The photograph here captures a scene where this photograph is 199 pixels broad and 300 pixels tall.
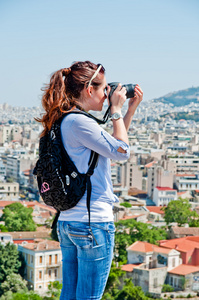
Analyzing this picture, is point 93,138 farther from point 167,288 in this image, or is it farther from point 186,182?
point 186,182

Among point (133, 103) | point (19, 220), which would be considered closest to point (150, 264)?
point (19, 220)

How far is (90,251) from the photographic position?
52.9 inches

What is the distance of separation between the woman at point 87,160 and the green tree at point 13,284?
11878mm

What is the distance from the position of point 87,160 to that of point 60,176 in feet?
0.24

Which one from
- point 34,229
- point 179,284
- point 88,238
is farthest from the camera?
point 34,229

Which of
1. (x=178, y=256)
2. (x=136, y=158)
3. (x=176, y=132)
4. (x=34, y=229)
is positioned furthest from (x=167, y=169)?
(x=176, y=132)

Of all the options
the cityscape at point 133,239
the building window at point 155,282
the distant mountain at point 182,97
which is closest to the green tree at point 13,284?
the cityscape at point 133,239

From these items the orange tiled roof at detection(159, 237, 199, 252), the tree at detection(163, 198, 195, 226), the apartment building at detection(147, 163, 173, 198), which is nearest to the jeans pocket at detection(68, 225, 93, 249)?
the orange tiled roof at detection(159, 237, 199, 252)

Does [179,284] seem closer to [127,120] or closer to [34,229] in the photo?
[34,229]

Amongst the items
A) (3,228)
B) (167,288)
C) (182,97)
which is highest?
(182,97)

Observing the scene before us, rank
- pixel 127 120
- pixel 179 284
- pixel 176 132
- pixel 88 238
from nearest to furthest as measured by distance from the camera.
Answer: pixel 88 238, pixel 127 120, pixel 179 284, pixel 176 132

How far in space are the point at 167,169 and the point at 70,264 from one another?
26343 millimetres

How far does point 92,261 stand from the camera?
1347mm

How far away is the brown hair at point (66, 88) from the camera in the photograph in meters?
1.43
